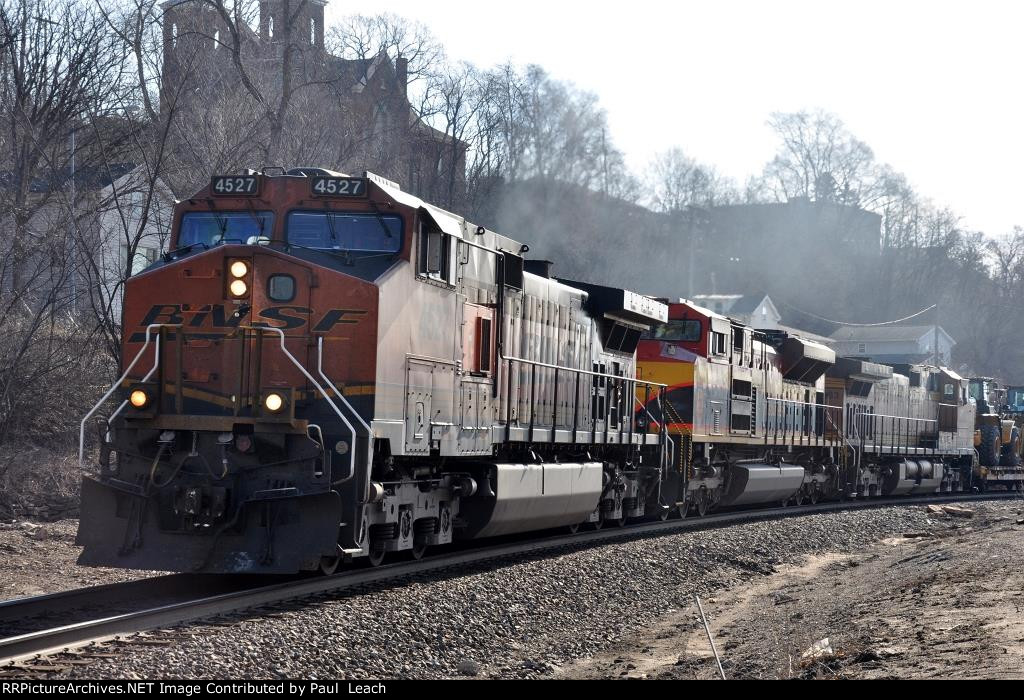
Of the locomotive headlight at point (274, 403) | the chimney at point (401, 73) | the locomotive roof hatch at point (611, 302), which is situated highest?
the chimney at point (401, 73)

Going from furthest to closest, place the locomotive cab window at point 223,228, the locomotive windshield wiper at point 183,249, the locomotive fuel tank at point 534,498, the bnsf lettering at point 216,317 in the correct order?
the locomotive fuel tank at point 534,498 → the locomotive cab window at point 223,228 → the locomotive windshield wiper at point 183,249 → the bnsf lettering at point 216,317

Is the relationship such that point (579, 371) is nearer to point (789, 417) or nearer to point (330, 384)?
point (330, 384)

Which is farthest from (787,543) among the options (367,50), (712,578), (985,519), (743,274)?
(743,274)

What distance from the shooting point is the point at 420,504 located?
11.9 meters

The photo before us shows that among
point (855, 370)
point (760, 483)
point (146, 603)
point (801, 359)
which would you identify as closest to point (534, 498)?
point (146, 603)

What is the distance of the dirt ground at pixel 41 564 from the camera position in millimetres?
11641

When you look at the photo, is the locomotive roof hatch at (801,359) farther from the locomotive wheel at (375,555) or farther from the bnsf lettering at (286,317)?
the bnsf lettering at (286,317)

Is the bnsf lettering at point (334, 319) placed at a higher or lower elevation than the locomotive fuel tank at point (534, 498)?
higher

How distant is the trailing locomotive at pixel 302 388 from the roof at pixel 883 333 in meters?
73.6

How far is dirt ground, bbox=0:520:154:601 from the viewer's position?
1164cm

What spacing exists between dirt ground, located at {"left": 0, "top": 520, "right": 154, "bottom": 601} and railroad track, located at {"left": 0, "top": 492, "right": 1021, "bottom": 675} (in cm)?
132

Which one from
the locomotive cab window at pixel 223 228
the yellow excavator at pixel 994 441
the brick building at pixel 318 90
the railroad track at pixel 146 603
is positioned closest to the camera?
the railroad track at pixel 146 603

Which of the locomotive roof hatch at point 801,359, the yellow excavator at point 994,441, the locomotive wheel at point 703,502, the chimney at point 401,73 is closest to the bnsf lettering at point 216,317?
the locomotive wheel at point 703,502

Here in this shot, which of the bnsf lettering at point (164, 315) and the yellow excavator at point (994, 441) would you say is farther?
the yellow excavator at point (994, 441)
